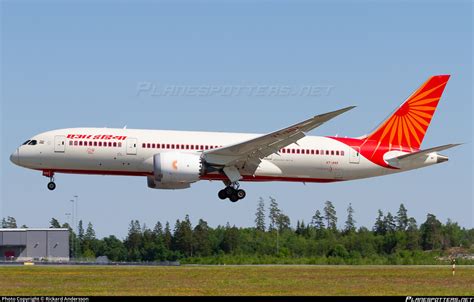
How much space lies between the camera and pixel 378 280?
137ft

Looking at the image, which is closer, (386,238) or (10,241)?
(386,238)

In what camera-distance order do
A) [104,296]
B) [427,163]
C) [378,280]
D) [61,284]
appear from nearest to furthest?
1. [104,296]
2. [61,284]
3. [378,280]
4. [427,163]

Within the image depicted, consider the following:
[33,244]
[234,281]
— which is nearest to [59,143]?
[234,281]

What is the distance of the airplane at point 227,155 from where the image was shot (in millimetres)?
52062

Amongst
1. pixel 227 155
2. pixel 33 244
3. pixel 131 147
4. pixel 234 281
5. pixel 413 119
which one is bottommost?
pixel 234 281

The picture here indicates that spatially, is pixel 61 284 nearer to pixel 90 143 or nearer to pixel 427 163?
pixel 90 143

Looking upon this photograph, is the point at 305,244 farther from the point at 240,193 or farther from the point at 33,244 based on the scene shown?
the point at 33,244

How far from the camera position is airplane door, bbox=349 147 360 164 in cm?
5574

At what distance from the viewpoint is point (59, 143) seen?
5247 centimetres

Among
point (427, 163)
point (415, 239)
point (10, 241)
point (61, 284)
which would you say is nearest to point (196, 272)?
point (61, 284)

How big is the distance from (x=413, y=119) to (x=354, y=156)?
5.57m

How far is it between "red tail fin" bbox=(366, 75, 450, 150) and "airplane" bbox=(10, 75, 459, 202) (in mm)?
73

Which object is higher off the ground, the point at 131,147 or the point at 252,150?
the point at 131,147

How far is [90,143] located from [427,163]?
2005 centimetres
